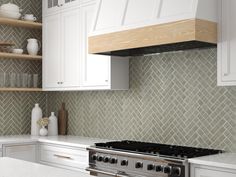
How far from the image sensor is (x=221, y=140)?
3.80 meters

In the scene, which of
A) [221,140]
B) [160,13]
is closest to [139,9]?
[160,13]

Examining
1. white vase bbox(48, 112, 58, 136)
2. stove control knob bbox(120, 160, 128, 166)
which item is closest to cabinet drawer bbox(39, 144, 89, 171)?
white vase bbox(48, 112, 58, 136)

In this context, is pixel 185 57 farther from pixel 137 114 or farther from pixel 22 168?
pixel 22 168

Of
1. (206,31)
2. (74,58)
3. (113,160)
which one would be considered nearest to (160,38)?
(206,31)

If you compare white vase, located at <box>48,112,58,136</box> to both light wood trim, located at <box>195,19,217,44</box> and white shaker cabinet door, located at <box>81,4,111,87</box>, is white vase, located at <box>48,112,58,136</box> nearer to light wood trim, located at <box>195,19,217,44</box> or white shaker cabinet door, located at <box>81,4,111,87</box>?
white shaker cabinet door, located at <box>81,4,111,87</box>

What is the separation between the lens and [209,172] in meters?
3.21

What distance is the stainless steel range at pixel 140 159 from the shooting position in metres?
3.40

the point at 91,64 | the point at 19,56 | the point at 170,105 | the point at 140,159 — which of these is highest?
the point at 19,56

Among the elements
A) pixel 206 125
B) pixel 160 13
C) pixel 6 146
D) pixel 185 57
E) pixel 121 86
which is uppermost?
pixel 160 13

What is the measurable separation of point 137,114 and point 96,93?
2.42 feet

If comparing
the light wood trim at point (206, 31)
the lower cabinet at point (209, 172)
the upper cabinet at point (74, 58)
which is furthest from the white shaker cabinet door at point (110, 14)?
the lower cabinet at point (209, 172)

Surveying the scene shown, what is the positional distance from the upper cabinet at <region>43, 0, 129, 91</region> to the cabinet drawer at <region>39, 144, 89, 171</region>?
71cm

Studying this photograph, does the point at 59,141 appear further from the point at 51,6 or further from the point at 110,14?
the point at 51,6

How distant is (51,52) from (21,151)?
129 cm
